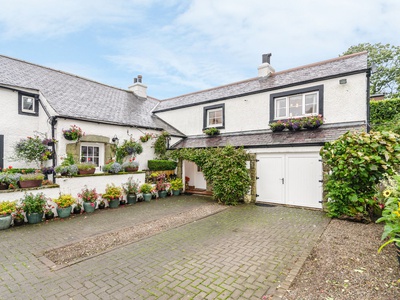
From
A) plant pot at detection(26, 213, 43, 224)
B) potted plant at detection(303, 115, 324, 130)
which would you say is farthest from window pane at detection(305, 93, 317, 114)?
plant pot at detection(26, 213, 43, 224)

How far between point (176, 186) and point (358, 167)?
852 cm

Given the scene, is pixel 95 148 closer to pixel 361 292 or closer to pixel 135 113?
pixel 135 113

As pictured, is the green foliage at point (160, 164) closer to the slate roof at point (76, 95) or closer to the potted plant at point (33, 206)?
the slate roof at point (76, 95)

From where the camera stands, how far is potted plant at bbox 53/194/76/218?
7.36m

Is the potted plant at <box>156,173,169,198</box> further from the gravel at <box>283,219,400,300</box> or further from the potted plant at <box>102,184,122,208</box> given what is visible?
the gravel at <box>283,219,400,300</box>

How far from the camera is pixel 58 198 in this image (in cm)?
762

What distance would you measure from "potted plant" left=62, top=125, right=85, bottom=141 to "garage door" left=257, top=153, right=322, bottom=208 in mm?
8348

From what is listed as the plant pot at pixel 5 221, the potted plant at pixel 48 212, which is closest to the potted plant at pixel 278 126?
the potted plant at pixel 48 212

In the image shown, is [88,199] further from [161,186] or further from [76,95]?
[76,95]

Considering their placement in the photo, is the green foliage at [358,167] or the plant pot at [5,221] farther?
the green foliage at [358,167]

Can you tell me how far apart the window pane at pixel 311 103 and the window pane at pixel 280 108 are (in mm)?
1012

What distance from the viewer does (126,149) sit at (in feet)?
36.4

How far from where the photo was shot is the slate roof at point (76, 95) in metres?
9.92

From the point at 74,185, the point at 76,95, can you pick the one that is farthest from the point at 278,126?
the point at 76,95
